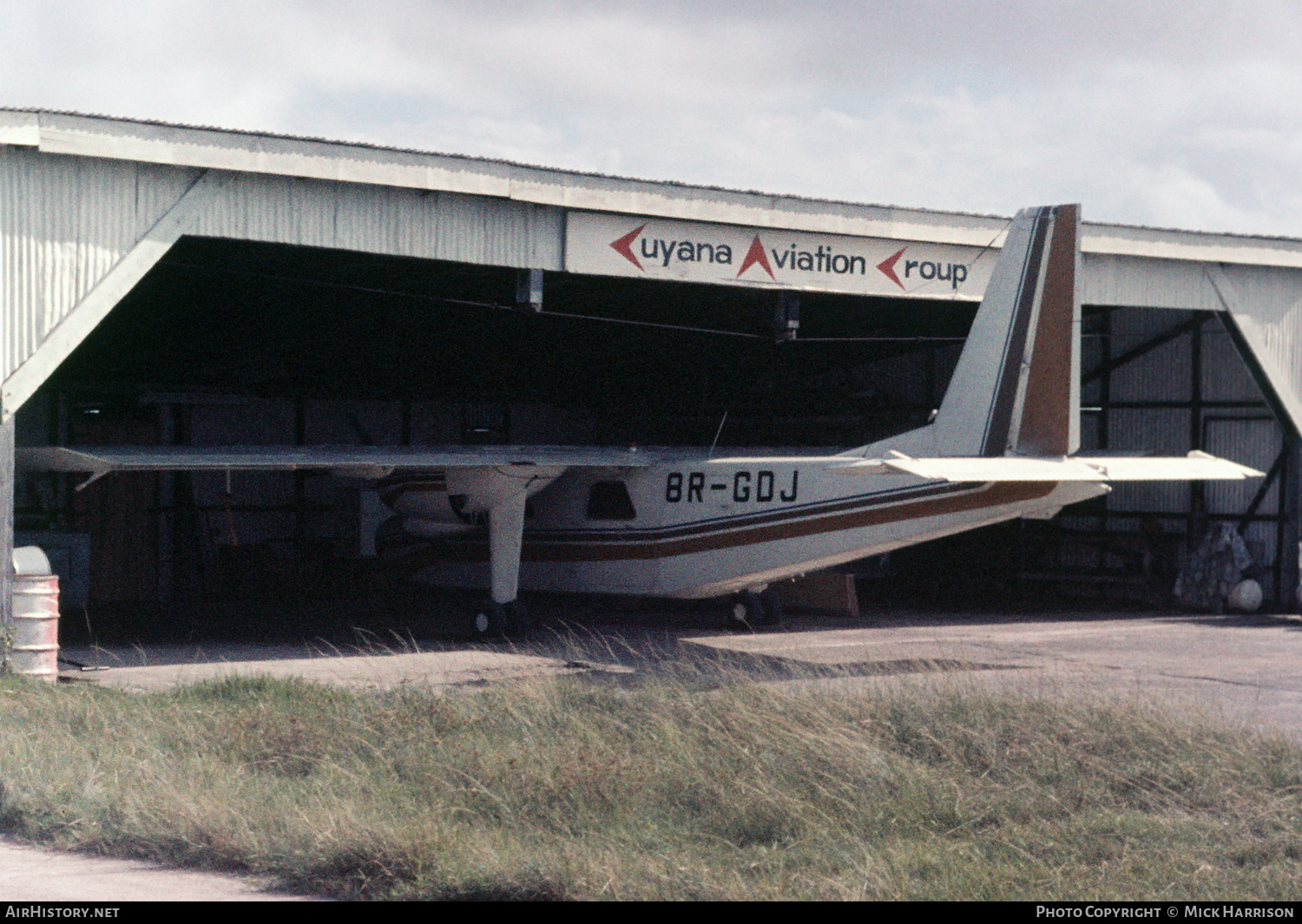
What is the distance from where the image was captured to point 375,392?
32469mm

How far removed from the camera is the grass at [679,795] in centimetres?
708

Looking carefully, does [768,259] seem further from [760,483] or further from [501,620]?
[501,620]

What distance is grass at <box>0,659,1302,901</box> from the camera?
279 inches

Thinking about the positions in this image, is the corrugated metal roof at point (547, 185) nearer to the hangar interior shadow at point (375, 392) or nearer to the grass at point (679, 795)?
the hangar interior shadow at point (375, 392)

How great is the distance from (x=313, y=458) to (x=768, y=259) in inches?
279

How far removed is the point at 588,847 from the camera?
24.7 ft

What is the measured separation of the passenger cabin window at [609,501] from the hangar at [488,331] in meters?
2.81

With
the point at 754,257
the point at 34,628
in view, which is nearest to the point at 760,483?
the point at 754,257

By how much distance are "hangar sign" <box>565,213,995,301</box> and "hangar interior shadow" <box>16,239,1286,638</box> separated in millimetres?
1045

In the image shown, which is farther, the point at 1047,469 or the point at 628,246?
the point at 628,246

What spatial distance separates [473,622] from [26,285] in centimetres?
838
